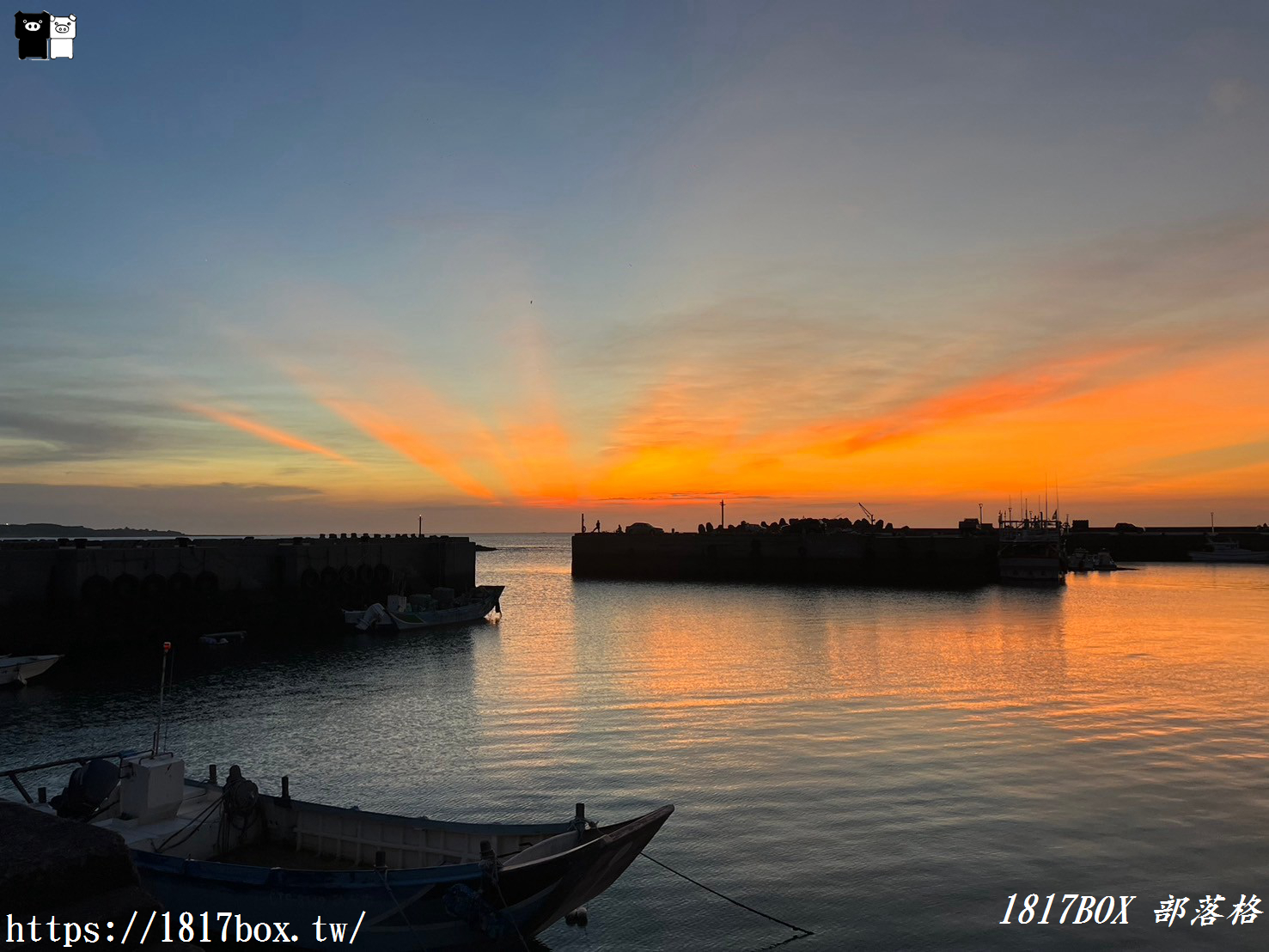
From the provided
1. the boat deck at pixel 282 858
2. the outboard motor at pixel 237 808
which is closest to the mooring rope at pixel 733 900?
the boat deck at pixel 282 858

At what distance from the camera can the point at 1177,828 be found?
888 inches

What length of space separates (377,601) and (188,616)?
18632 mm

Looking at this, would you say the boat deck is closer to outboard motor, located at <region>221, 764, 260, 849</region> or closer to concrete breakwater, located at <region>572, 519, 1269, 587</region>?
outboard motor, located at <region>221, 764, 260, 849</region>

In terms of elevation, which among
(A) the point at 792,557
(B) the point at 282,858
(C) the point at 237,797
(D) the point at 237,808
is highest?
(A) the point at 792,557

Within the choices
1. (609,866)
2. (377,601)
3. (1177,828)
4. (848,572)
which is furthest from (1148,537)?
(609,866)

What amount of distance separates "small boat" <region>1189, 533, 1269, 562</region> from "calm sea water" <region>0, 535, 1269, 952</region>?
5367 inches

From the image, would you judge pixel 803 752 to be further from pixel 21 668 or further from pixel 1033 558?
pixel 1033 558

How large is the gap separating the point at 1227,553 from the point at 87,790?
214 m

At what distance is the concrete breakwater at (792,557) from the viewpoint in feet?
417

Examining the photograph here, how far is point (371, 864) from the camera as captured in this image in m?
16.8

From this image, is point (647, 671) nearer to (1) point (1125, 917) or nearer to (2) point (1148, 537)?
(1) point (1125, 917)

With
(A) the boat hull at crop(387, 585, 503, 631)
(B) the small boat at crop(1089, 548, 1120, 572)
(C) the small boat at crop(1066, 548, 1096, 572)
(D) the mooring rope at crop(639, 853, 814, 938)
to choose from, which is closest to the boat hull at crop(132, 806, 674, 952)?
(D) the mooring rope at crop(639, 853, 814, 938)

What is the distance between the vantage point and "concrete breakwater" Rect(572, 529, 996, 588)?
12719cm

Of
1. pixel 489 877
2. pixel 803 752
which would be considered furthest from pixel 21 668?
A: pixel 489 877
